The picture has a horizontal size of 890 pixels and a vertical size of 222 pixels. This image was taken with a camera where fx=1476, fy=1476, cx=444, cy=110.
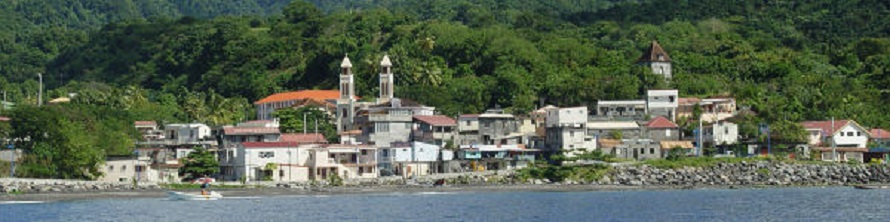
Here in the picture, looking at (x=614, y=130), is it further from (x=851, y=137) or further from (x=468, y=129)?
(x=851, y=137)

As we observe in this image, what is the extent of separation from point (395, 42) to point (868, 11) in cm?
4593

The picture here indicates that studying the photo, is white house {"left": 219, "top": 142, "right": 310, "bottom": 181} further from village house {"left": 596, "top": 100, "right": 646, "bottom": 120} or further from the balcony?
village house {"left": 596, "top": 100, "right": 646, "bottom": 120}

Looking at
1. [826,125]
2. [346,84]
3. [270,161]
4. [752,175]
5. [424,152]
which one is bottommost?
[752,175]

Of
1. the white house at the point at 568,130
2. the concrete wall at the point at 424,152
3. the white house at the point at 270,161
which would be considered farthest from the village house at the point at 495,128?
the white house at the point at 270,161

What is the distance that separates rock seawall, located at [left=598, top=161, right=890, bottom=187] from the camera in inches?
2928

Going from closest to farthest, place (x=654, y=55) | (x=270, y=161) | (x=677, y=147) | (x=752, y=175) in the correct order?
1. (x=270, y=161)
2. (x=752, y=175)
3. (x=677, y=147)
4. (x=654, y=55)

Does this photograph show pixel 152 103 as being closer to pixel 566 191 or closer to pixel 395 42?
pixel 395 42

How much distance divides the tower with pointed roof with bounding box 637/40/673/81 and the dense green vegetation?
189 cm

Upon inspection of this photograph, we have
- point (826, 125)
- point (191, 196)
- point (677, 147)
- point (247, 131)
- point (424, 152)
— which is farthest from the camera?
point (826, 125)

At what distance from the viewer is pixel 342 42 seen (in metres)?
115

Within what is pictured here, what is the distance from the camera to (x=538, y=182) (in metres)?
74.1

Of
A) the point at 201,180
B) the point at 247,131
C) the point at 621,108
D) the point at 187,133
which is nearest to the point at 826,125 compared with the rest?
the point at 621,108

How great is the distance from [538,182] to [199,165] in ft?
56.9

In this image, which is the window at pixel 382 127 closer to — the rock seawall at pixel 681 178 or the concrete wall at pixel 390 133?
the concrete wall at pixel 390 133
